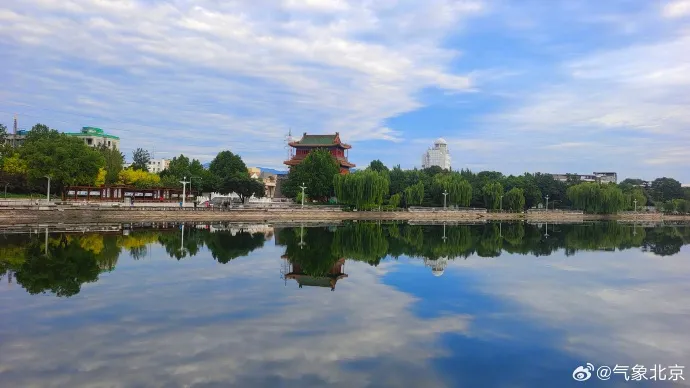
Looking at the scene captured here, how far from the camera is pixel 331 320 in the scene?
957 centimetres

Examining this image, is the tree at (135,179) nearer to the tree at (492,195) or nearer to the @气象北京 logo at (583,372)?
the tree at (492,195)

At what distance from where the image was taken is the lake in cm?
690

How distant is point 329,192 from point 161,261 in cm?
3522

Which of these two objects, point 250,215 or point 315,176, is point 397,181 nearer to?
point 315,176

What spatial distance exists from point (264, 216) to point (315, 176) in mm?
11792

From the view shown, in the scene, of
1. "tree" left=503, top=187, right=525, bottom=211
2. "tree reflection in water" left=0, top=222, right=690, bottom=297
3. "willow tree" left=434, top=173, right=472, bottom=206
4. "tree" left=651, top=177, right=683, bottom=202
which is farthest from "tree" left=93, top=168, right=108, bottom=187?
"tree" left=651, top=177, right=683, bottom=202

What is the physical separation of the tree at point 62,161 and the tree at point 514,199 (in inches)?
1714

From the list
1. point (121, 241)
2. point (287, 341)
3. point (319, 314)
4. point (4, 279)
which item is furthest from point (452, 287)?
point (121, 241)

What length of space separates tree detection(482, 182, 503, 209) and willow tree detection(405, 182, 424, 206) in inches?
335

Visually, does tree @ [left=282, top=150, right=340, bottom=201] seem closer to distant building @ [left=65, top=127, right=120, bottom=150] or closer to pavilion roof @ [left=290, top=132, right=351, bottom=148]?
pavilion roof @ [left=290, top=132, right=351, bottom=148]

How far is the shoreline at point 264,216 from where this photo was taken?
29.5 metres

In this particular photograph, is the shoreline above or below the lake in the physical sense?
above

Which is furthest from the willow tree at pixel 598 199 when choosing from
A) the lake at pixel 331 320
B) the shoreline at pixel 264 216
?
the lake at pixel 331 320

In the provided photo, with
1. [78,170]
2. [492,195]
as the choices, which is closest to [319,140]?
[492,195]
